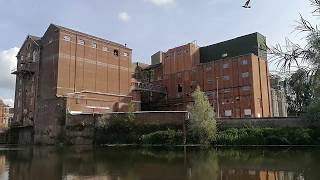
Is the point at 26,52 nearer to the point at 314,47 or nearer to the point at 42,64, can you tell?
the point at 42,64

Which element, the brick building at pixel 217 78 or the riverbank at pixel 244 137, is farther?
the brick building at pixel 217 78

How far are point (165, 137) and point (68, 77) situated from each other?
20131 mm

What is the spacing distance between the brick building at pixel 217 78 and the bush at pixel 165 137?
56.1 ft

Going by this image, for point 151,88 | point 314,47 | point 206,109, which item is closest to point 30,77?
point 151,88

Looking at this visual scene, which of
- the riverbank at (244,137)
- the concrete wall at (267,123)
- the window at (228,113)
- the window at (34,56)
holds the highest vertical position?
the window at (34,56)

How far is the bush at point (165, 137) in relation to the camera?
43.6m

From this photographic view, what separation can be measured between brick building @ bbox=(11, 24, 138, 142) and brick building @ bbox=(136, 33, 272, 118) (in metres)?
6.21

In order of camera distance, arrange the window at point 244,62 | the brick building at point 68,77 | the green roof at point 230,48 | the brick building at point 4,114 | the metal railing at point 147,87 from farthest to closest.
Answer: the brick building at point 4,114
the metal railing at point 147,87
the green roof at point 230,48
the window at point 244,62
the brick building at point 68,77

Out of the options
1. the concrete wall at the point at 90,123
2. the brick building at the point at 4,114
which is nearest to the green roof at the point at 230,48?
the concrete wall at the point at 90,123

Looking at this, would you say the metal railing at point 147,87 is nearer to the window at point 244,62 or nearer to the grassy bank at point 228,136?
the grassy bank at point 228,136

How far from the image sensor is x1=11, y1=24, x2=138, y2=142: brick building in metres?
54.5

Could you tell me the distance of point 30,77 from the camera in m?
62.9

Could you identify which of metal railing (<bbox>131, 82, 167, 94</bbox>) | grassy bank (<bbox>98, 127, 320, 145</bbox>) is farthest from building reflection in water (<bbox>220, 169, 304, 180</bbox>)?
metal railing (<bbox>131, 82, 167, 94</bbox>)

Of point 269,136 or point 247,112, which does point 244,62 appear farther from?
point 269,136
